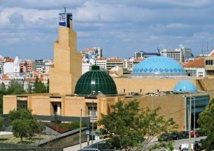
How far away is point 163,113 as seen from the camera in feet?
222

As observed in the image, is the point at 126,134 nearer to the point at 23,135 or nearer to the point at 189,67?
the point at 23,135

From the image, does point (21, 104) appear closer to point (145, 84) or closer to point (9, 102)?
point (9, 102)

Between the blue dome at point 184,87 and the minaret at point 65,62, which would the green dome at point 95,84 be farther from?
the blue dome at point 184,87

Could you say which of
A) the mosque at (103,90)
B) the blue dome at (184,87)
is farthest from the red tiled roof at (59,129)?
the blue dome at (184,87)

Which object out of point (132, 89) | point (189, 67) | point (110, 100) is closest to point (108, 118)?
point (110, 100)

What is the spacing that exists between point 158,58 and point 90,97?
23539 millimetres

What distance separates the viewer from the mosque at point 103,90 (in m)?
66.3

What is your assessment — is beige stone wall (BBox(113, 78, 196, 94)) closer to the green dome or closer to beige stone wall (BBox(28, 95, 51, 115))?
the green dome

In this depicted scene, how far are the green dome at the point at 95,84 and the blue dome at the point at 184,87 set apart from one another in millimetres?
9442

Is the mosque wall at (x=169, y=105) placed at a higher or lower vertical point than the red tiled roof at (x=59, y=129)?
higher

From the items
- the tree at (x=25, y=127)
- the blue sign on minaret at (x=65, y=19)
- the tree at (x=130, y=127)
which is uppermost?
the blue sign on minaret at (x=65, y=19)

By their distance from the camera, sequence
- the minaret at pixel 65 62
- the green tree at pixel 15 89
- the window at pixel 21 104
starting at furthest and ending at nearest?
the green tree at pixel 15 89
the minaret at pixel 65 62
the window at pixel 21 104

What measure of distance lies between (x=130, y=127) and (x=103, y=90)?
29244mm

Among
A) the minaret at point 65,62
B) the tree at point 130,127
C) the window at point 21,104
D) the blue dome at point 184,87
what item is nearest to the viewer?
the tree at point 130,127
